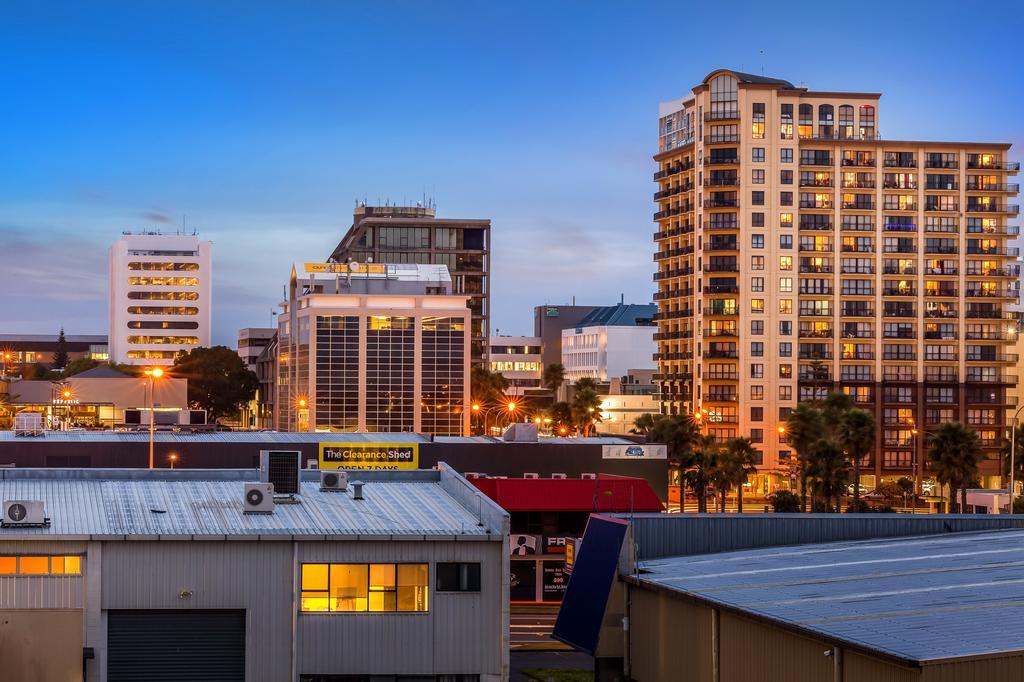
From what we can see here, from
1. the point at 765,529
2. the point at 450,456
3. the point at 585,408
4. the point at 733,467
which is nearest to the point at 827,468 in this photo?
the point at 733,467

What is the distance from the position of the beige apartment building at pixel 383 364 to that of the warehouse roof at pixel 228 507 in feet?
422

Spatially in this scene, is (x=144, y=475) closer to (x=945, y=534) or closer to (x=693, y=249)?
(x=945, y=534)

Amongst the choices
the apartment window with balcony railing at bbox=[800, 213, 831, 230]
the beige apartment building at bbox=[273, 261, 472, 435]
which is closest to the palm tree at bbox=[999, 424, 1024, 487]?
the apartment window with balcony railing at bbox=[800, 213, 831, 230]

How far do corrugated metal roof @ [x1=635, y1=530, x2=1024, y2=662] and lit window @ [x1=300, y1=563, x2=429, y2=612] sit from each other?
25.7ft

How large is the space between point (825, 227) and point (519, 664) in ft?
437

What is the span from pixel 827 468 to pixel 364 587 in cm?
6987

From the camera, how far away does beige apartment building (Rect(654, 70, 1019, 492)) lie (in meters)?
177

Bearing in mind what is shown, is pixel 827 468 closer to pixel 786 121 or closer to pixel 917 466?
pixel 917 466

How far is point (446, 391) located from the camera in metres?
186

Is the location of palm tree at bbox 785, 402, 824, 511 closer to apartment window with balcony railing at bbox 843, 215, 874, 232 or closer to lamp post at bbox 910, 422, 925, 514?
lamp post at bbox 910, 422, 925, 514

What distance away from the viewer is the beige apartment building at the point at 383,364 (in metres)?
183

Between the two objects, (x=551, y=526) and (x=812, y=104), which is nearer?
(x=551, y=526)

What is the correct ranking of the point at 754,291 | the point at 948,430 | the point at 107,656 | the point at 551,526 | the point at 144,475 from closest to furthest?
the point at 107,656 < the point at 144,475 < the point at 551,526 < the point at 948,430 < the point at 754,291

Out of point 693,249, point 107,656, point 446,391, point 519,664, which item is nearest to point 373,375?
point 446,391
